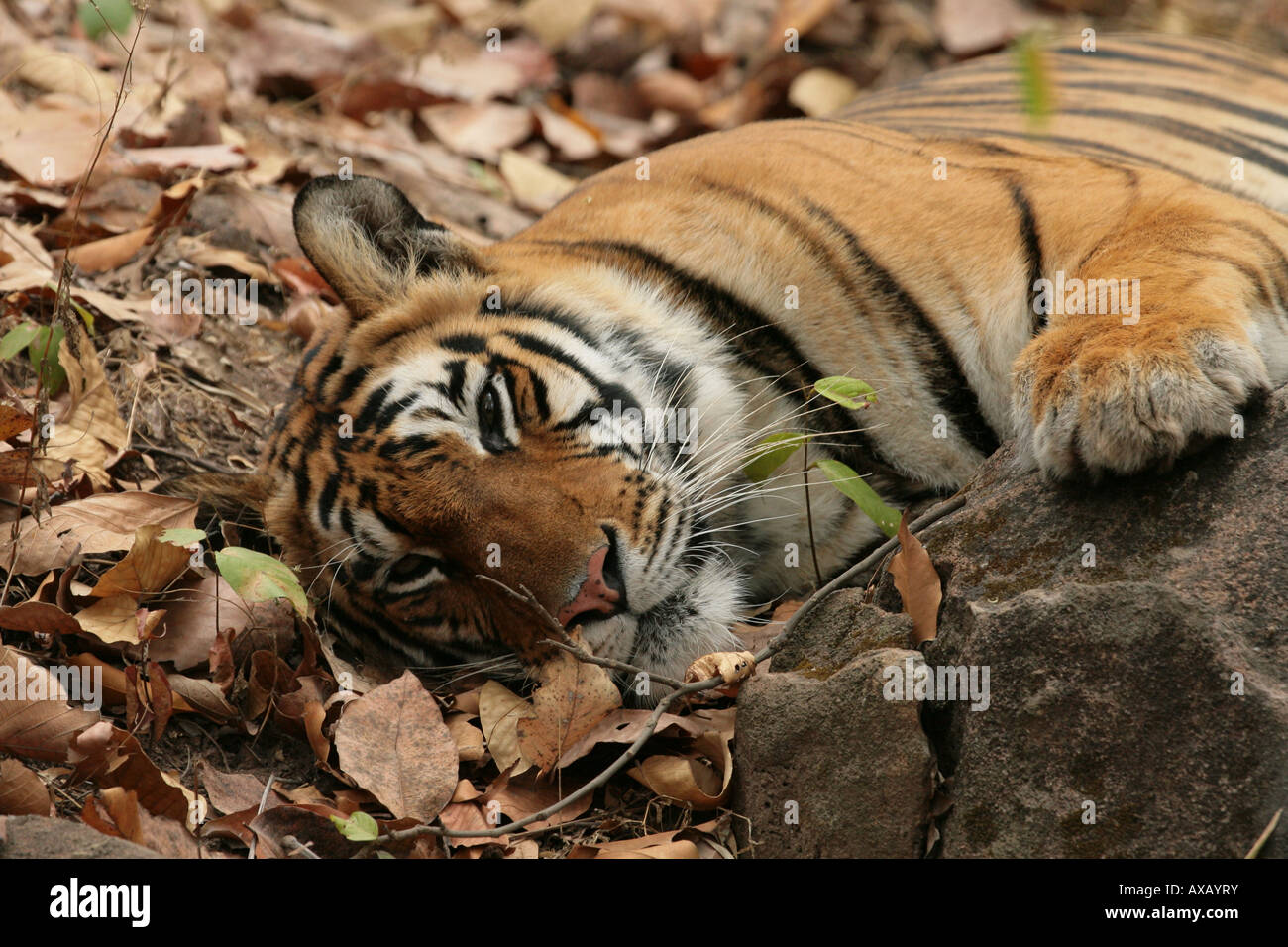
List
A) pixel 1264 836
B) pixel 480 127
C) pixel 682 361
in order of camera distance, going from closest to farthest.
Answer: pixel 1264 836, pixel 682 361, pixel 480 127

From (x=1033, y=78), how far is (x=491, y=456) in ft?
5.18

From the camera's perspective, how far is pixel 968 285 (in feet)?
8.27

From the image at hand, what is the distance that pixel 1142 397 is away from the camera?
1.81 meters

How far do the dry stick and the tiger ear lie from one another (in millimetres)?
880

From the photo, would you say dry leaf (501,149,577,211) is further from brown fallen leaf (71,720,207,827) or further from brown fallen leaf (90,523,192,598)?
brown fallen leaf (71,720,207,827)

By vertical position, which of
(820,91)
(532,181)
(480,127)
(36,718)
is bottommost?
(36,718)

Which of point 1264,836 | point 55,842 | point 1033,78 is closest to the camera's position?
point 1033,78

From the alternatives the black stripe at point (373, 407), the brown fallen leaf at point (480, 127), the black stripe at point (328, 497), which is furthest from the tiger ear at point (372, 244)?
the brown fallen leaf at point (480, 127)

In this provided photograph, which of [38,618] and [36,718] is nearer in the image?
[36,718]

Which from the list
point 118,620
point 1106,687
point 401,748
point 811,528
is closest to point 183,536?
point 118,620

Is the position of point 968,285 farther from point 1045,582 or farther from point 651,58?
point 651,58

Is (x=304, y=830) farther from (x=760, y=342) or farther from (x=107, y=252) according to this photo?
(x=107, y=252)

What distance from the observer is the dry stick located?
6.28 feet
